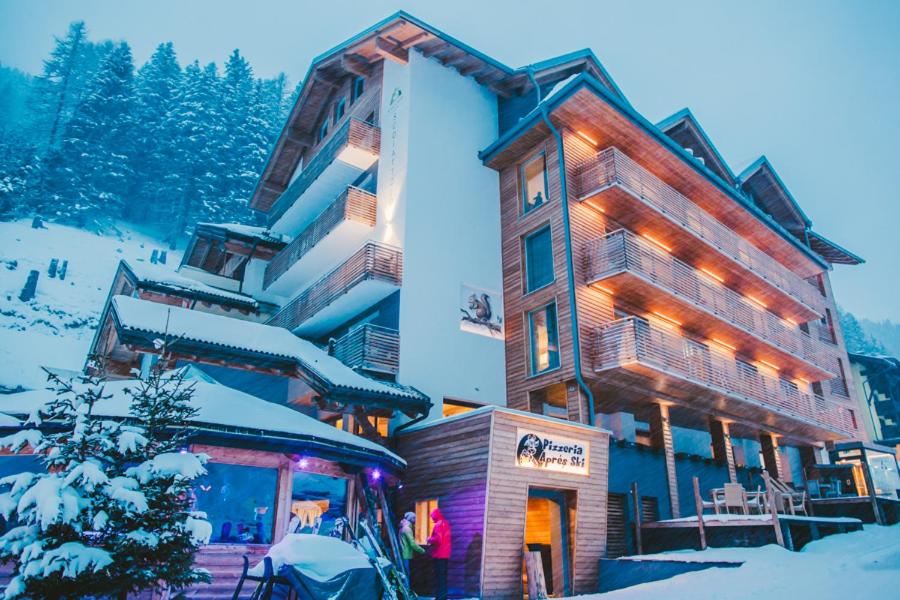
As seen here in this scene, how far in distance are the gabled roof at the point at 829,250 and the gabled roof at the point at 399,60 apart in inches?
714

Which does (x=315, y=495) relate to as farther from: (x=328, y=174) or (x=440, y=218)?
(x=328, y=174)

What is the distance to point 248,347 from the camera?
18.7m

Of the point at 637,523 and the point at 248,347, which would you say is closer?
the point at 637,523

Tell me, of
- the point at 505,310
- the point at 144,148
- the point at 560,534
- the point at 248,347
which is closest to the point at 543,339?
the point at 505,310

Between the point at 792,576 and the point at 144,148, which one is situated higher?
the point at 144,148

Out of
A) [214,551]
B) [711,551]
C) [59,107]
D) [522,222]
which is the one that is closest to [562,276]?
[522,222]

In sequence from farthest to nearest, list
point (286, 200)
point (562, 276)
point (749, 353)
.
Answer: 1. point (286, 200)
2. point (749, 353)
3. point (562, 276)

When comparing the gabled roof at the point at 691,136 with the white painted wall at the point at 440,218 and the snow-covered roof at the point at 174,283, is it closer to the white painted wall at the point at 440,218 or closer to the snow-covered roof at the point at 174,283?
the white painted wall at the point at 440,218

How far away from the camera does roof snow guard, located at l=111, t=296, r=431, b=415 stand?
17000mm

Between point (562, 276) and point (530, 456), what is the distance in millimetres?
7252

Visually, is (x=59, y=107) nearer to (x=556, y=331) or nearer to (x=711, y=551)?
(x=556, y=331)

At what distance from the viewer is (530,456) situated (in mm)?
14930

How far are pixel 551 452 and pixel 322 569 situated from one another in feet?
27.2

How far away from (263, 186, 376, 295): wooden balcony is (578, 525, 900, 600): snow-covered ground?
48.1ft
